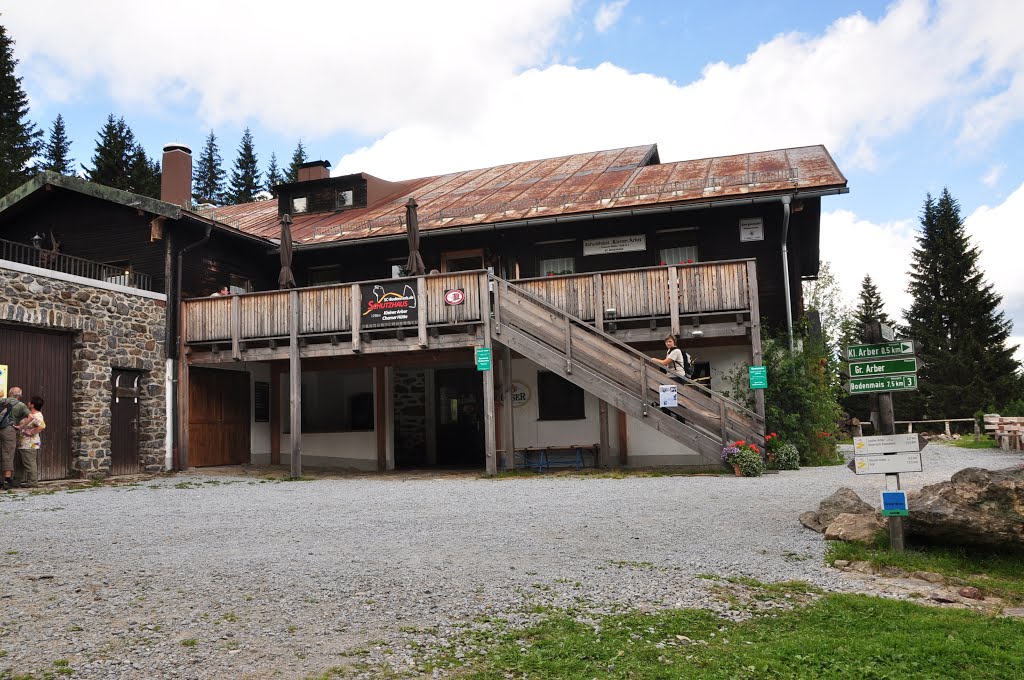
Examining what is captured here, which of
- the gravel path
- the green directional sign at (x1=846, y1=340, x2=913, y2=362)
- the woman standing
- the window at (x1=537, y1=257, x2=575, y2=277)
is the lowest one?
the gravel path

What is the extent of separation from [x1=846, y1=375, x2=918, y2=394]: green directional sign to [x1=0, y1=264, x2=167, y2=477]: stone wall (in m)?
13.3

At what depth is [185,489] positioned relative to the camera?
13344 millimetres

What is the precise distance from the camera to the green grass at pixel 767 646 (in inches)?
161

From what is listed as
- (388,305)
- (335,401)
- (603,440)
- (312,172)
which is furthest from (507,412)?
(312,172)

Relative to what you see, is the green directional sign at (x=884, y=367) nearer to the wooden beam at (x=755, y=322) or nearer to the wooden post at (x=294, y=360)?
the wooden beam at (x=755, y=322)

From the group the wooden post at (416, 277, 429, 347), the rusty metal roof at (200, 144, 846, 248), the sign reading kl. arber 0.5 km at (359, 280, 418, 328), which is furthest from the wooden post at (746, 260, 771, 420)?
the sign reading kl. arber 0.5 km at (359, 280, 418, 328)

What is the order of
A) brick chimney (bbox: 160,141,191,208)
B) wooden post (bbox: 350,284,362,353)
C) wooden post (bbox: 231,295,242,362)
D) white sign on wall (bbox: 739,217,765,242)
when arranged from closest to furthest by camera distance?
wooden post (bbox: 350,284,362,353) < wooden post (bbox: 231,295,242,362) < white sign on wall (bbox: 739,217,765,242) < brick chimney (bbox: 160,141,191,208)

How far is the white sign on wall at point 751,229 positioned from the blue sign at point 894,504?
11673 mm

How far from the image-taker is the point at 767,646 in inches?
175

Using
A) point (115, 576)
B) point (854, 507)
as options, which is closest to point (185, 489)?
point (115, 576)

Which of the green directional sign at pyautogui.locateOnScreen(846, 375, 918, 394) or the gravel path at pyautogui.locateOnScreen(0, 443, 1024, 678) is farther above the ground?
the green directional sign at pyautogui.locateOnScreen(846, 375, 918, 394)

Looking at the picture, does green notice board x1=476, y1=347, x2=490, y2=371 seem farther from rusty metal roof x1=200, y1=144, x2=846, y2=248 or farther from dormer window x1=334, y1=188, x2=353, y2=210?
dormer window x1=334, y1=188, x2=353, y2=210

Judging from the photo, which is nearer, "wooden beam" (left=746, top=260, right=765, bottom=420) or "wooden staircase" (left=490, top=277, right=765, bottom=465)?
"wooden staircase" (left=490, top=277, right=765, bottom=465)

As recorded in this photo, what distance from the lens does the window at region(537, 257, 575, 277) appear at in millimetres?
18812
